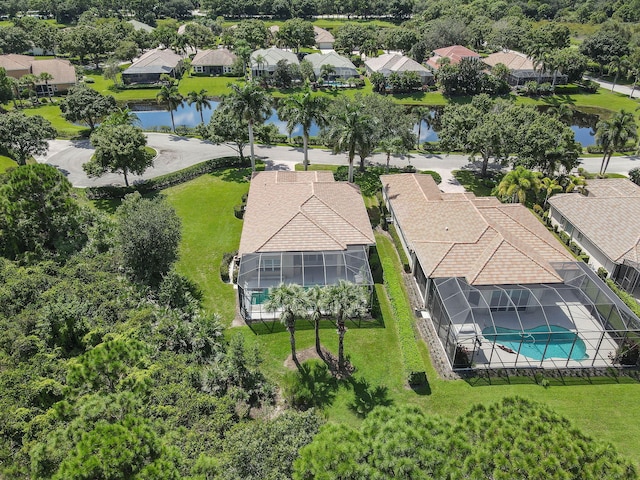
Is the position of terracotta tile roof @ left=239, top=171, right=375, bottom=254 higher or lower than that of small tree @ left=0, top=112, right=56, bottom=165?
lower

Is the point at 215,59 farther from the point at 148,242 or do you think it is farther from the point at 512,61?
the point at 148,242

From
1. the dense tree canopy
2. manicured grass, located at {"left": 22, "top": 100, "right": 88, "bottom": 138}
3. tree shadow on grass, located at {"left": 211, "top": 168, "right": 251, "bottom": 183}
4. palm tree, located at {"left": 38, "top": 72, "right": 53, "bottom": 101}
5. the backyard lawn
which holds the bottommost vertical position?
the backyard lawn

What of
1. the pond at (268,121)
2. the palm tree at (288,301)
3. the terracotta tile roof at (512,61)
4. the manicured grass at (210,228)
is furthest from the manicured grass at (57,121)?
the terracotta tile roof at (512,61)

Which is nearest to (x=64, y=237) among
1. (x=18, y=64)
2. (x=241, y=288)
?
(x=241, y=288)

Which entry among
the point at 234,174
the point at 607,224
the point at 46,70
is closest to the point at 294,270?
the point at 234,174

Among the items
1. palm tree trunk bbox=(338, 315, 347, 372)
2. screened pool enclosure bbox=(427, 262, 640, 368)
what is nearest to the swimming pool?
screened pool enclosure bbox=(427, 262, 640, 368)

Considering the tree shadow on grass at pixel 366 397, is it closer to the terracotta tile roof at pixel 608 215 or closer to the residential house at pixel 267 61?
the terracotta tile roof at pixel 608 215

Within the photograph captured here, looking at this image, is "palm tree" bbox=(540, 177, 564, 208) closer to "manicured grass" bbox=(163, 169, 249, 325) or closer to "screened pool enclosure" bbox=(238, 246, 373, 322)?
"screened pool enclosure" bbox=(238, 246, 373, 322)
